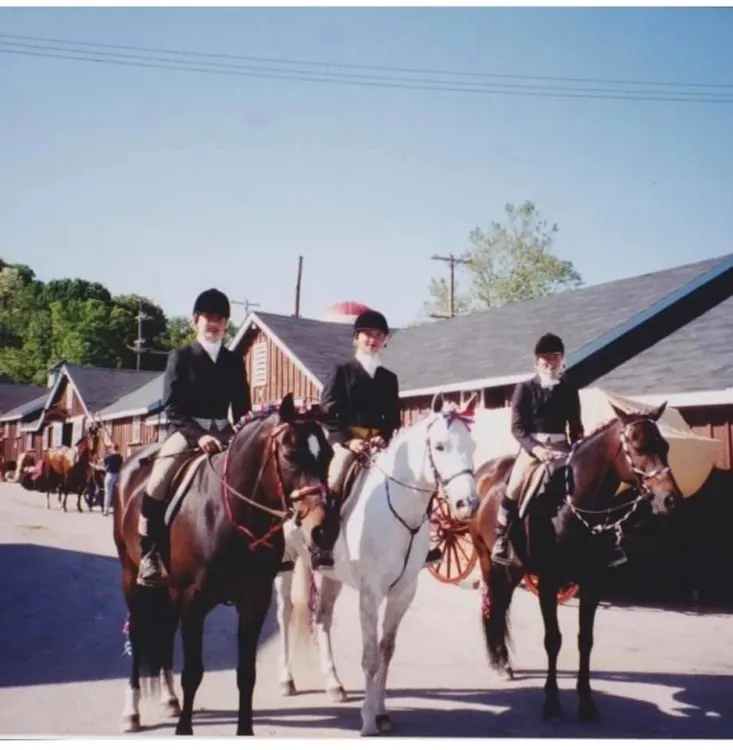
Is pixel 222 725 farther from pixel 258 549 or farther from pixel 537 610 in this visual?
pixel 537 610

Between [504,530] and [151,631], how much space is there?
2.74 meters

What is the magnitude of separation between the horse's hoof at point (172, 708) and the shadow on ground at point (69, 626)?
0.91 m

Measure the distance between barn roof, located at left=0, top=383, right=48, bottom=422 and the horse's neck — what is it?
3137 centimetres

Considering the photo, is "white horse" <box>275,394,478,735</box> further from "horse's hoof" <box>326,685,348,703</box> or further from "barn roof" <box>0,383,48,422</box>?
"barn roof" <box>0,383,48,422</box>

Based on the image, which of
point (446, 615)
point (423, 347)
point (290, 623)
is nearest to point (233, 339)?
point (423, 347)

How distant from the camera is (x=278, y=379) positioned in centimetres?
1598

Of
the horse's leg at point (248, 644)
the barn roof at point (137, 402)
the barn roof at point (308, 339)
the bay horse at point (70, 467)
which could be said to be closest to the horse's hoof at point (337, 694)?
the horse's leg at point (248, 644)

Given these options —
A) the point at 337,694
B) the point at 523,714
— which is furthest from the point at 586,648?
the point at 337,694

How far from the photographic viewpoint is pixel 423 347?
1555 centimetres

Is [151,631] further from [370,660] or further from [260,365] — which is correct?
[260,365]

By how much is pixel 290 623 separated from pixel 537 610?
369 cm

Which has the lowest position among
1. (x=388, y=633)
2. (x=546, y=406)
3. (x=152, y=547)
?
(x=388, y=633)

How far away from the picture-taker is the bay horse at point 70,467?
70.9 feet

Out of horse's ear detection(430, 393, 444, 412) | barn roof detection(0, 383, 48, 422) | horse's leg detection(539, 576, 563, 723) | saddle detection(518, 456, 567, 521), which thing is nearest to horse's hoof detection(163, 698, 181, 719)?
horse's leg detection(539, 576, 563, 723)
